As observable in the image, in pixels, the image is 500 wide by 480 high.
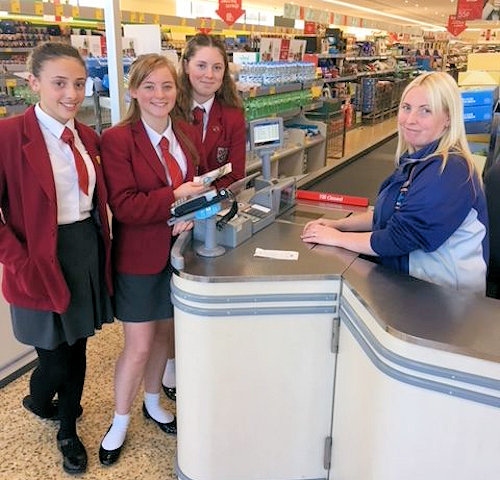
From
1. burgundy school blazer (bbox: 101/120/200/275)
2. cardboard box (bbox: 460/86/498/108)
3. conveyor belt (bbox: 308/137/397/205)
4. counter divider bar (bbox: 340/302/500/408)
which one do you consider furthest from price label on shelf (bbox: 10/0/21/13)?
counter divider bar (bbox: 340/302/500/408)

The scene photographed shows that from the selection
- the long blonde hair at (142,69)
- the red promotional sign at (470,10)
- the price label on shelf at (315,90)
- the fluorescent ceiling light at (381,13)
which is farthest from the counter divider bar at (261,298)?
the fluorescent ceiling light at (381,13)

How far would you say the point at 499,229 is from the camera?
2.43 m

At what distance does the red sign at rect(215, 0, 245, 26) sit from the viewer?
335 inches

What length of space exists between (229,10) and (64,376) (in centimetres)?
759

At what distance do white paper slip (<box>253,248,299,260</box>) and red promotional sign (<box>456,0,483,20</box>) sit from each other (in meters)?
11.4

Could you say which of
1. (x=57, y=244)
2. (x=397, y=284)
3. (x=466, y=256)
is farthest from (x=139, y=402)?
(x=466, y=256)

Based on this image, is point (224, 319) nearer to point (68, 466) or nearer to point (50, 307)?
point (50, 307)

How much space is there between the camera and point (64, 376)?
2211mm

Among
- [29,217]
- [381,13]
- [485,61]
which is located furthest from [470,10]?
[381,13]

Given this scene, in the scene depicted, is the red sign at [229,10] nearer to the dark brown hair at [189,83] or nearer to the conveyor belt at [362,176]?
the conveyor belt at [362,176]

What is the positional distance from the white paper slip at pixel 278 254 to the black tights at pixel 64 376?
85cm

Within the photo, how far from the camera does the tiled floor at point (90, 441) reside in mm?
2268

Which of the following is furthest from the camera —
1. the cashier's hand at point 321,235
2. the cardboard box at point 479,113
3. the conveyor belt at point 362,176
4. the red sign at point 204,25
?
the red sign at point 204,25

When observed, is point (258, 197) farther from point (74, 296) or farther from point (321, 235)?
point (74, 296)
